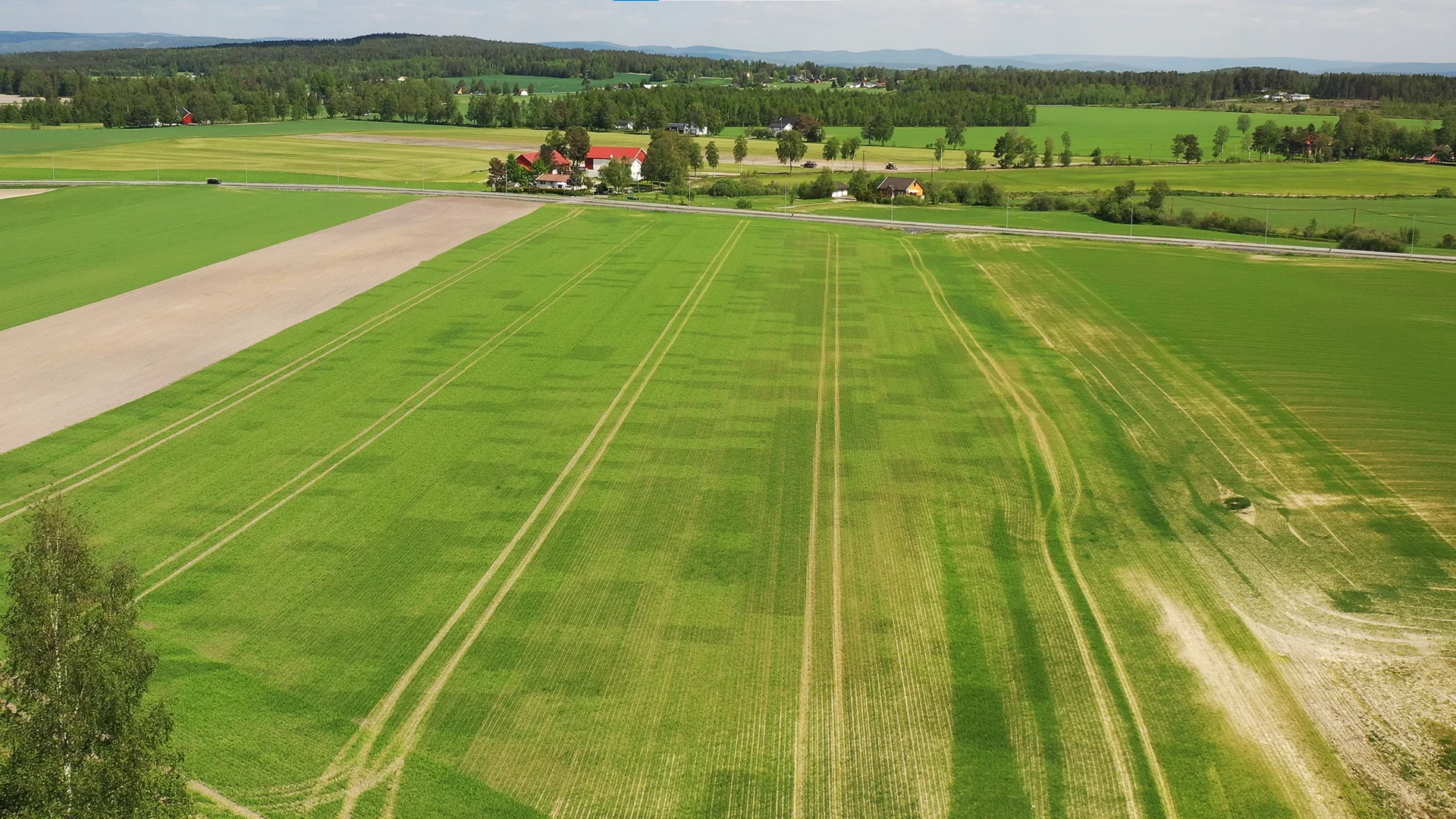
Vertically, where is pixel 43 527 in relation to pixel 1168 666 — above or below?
above

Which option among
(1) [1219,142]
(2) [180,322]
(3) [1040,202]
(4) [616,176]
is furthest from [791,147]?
(2) [180,322]

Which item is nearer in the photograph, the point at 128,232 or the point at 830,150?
the point at 128,232

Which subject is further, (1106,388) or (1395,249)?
(1395,249)

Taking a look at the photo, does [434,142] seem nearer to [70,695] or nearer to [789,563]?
[789,563]

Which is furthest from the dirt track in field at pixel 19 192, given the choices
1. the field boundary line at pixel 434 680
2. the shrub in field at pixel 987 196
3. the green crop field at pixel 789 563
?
the shrub in field at pixel 987 196

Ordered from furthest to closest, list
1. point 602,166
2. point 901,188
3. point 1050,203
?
1. point 602,166
2. point 901,188
3. point 1050,203

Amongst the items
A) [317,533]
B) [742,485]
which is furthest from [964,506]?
[317,533]

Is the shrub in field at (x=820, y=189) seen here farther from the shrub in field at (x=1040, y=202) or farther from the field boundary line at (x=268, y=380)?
the field boundary line at (x=268, y=380)

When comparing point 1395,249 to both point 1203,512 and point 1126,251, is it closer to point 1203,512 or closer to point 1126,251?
point 1126,251
